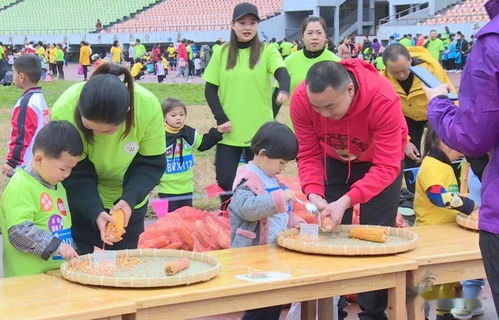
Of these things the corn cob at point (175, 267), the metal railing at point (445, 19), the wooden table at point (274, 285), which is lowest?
the wooden table at point (274, 285)

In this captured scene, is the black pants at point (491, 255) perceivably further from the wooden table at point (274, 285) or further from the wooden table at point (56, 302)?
the wooden table at point (56, 302)

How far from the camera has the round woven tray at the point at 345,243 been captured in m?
3.97

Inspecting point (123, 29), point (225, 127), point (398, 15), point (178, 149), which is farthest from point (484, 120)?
point (123, 29)

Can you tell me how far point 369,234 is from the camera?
4.22 m

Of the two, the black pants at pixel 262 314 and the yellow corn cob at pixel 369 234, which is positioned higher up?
the yellow corn cob at pixel 369 234

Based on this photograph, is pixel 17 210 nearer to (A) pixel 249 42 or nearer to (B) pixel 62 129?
(B) pixel 62 129

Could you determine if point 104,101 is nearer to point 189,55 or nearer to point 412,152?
point 412,152

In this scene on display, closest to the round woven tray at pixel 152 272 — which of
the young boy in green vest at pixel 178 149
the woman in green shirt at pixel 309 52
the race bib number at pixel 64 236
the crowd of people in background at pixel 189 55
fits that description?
the race bib number at pixel 64 236

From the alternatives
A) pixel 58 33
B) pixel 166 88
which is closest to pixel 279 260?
pixel 166 88

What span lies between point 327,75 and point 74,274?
1.48 metres

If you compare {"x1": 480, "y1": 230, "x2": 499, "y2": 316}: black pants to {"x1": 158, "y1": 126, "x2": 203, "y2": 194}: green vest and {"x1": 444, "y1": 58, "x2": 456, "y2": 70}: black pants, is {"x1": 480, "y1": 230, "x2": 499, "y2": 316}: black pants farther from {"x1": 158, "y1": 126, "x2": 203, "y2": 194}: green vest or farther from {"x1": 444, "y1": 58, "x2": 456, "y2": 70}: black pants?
{"x1": 444, "y1": 58, "x2": 456, "y2": 70}: black pants

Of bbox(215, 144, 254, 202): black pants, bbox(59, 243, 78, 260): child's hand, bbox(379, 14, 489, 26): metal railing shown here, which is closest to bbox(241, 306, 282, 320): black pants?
bbox(59, 243, 78, 260): child's hand

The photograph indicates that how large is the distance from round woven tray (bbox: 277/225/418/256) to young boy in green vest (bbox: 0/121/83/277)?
1.05 m

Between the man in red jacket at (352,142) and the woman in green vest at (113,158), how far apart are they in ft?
2.52
